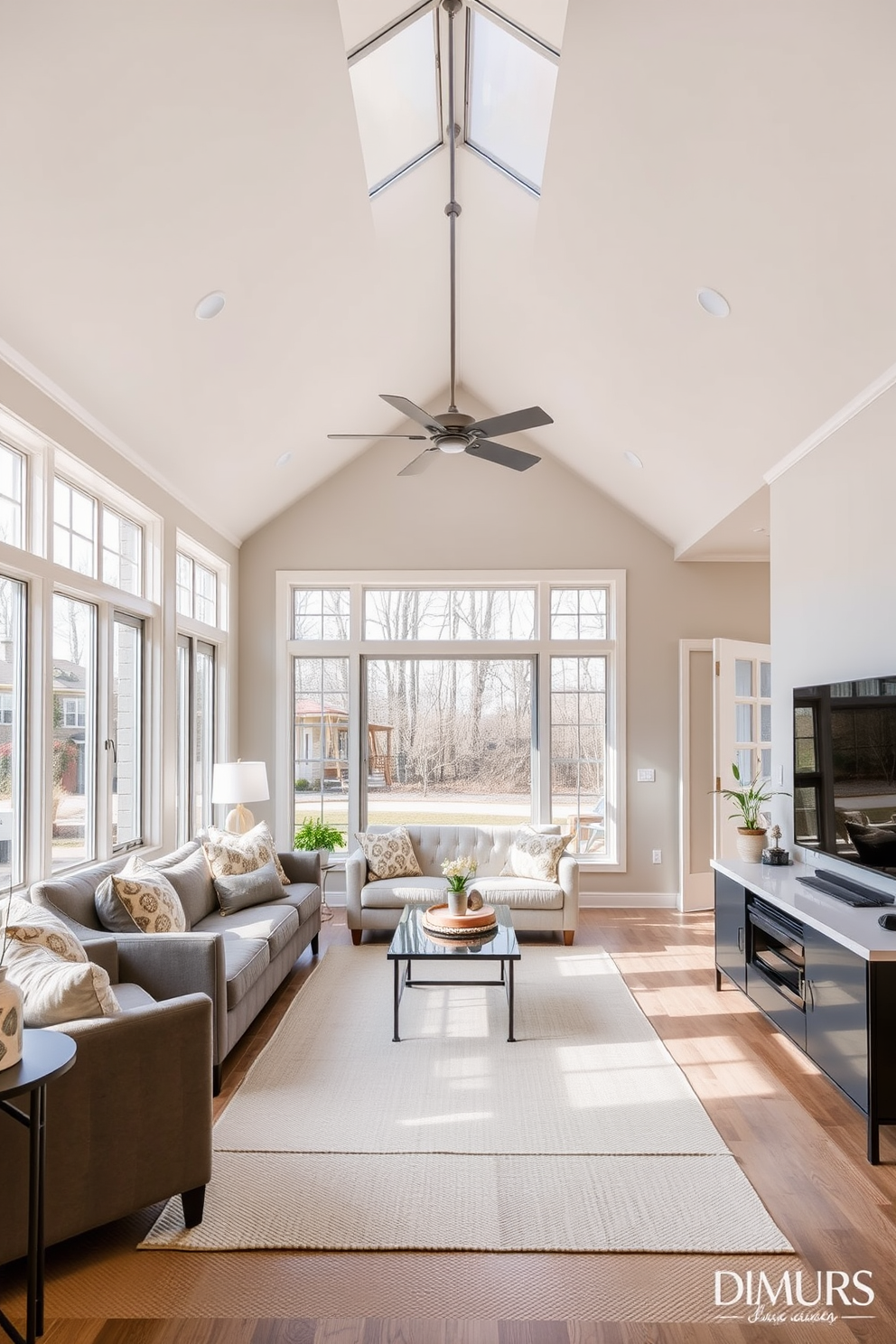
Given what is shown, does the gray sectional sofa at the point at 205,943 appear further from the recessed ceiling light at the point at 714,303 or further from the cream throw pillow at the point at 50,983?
the recessed ceiling light at the point at 714,303

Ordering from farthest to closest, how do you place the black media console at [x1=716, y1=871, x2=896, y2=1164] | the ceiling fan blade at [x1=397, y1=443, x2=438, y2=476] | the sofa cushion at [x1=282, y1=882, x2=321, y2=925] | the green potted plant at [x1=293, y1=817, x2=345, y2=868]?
1. the green potted plant at [x1=293, y1=817, x2=345, y2=868]
2. the sofa cushion at [x1=282, y1=882, x2=321, y2=925]
3. the ceiling fan blade at [x1=397, y1=443, x2=438, y2=476]
4. the black media console at [x1=716, y1=871, x2=896, y2=1164]

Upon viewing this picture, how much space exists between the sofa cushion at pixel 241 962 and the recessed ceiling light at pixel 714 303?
354cm

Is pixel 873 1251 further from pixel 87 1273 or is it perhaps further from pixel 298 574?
pixel 298 574

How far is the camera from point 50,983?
2.33 meters

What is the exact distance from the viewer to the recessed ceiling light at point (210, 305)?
12.3 feet

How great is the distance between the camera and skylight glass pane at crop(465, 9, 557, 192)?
11.0 feet

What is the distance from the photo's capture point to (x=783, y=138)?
270cm

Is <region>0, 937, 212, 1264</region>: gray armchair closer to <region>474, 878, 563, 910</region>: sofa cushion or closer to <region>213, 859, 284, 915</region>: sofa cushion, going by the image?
<region>213, 859, 284, 915</region>: sofa cushion

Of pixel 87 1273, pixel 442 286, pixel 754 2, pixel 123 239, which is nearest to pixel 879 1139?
pixel 87 1273

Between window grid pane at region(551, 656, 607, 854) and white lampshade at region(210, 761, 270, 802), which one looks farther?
window grid pane at region(551, 656, 607, 854)

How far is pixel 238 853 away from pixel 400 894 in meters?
1.21

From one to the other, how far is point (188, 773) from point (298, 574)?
6.24 ft

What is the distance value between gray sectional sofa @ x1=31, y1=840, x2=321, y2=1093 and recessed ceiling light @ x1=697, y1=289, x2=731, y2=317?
342 centimetres

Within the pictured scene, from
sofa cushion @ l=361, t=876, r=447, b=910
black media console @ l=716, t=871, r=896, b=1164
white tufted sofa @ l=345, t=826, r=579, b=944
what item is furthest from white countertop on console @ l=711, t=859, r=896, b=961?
sofa cushion @ l=361, t=876, r=447, b=910
